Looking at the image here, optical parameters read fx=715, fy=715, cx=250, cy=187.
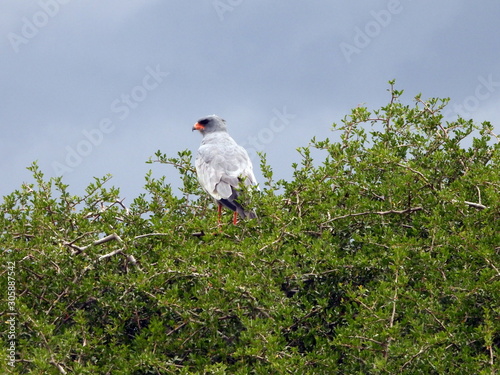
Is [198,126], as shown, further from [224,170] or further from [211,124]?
[224,170]

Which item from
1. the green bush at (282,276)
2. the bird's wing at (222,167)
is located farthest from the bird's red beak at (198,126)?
the green bush at (282,276)

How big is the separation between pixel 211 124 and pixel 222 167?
6.91ft

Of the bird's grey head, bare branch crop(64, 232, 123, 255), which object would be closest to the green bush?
bare branch crop(64, 232, 123, 255)

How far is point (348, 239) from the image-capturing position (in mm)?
7469

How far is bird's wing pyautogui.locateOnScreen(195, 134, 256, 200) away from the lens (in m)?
8.87

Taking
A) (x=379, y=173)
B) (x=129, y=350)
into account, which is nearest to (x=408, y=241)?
(x=379, y=173)

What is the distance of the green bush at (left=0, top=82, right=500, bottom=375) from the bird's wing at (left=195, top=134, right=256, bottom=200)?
0.80m

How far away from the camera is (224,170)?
9180mm

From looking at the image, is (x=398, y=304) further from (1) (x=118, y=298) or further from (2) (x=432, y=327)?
(1) (x=118, y=298)

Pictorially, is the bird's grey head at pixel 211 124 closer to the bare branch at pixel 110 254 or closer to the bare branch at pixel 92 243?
the bare branch at pixel 92 243

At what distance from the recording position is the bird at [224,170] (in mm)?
8727

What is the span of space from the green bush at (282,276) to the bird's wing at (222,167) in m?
0.80

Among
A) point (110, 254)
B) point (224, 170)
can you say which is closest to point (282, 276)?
point (110, 254)

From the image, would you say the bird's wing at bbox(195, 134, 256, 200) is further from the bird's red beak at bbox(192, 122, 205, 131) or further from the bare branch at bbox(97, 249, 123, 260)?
the bare branch at bbox(97, 249, 123, 260)
